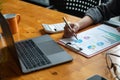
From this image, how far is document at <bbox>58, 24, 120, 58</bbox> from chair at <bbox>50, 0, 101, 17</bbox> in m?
0.54

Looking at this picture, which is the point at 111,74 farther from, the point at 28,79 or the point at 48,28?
the point at 48,28

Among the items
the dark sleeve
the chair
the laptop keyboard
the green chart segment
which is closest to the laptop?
Answer: the laptop keyboard

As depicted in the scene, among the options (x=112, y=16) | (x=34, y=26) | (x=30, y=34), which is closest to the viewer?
(x=30, y=34)

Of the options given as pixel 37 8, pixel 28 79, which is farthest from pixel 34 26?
pixel 28 79

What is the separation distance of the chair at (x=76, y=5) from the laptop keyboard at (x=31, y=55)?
2.75ft

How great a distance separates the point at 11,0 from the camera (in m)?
2.15

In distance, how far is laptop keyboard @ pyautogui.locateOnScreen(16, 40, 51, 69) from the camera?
1146 mm

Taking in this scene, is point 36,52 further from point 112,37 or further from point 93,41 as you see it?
point 112,37

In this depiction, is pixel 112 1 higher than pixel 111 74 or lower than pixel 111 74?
higher

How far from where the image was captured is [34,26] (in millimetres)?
1592

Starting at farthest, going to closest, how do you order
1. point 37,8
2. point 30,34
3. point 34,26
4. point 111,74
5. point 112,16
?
point 37,8, point 112,16, point 34,26, point 30,34, point 111,74

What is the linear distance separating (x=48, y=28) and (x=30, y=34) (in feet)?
0.39

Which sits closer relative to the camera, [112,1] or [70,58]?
[70,58]

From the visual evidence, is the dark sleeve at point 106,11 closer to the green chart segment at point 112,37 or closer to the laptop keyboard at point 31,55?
the green chart segment at point 112,37
